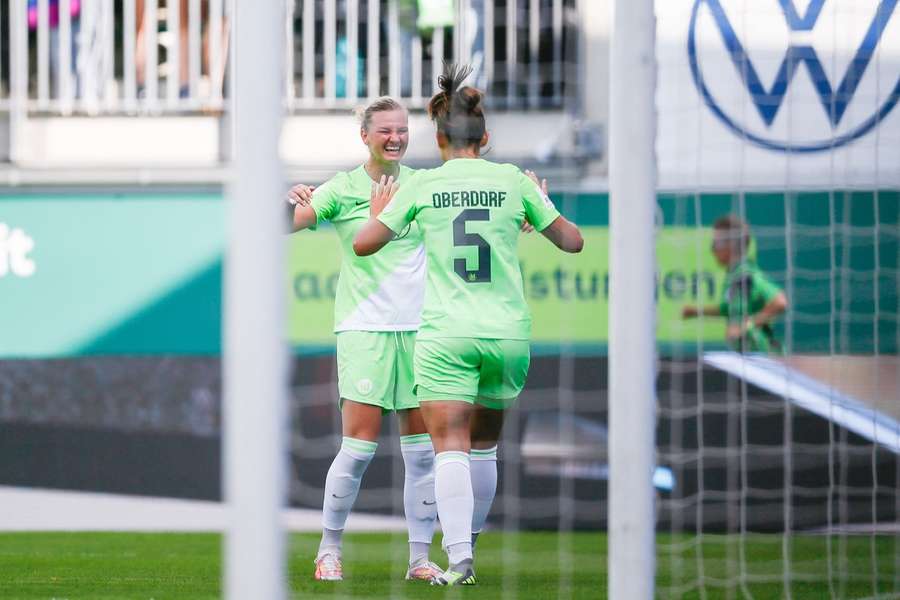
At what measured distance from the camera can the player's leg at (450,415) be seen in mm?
4848

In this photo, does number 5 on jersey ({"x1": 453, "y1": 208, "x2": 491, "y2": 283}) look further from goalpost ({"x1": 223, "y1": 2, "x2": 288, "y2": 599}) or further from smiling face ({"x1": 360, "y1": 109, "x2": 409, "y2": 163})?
goalpost ({"x1": 223, "y1": 2, "x2": 288, "y2": 599})

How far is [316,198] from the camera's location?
214 inches

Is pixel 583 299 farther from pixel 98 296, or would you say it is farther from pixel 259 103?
pixel 259 103

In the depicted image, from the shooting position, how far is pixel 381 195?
500cm

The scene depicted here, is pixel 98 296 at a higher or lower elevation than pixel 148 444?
higher

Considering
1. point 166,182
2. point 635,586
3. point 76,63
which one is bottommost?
point 635,586

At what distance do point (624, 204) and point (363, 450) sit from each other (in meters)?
1.97

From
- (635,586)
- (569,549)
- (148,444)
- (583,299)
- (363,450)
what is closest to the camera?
(635,586)

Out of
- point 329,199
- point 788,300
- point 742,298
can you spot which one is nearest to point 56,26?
point 788,300

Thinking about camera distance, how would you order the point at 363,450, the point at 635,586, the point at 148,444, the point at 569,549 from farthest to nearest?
1. the point at 148,444
2. the point at 569,549
3. the point at 363,450
4. the point at 635,586

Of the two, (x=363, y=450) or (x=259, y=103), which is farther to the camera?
(x=363, y=450)

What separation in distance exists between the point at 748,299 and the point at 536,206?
3.31 metres

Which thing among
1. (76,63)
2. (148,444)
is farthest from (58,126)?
(148,444)

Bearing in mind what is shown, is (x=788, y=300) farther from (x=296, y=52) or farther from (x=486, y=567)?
→ (x=296, y=52)
